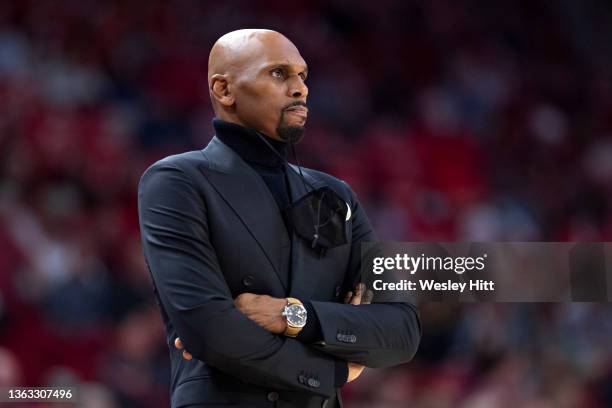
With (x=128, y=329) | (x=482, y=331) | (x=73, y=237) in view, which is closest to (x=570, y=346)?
(x=482, y=331)

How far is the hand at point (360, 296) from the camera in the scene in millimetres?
2490

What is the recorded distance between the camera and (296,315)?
7.41ft

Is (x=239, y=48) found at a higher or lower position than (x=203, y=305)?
higher

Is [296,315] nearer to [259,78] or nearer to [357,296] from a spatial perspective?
[357,296]

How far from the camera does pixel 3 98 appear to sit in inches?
235

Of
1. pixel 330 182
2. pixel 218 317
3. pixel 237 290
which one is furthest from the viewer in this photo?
pixel 330 182

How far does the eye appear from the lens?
248cm

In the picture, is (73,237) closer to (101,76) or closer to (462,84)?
(101,76)

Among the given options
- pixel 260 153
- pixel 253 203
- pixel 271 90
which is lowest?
pixel 253 203

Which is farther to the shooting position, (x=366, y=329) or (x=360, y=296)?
(x=360, y=296)

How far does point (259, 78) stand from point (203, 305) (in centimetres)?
58

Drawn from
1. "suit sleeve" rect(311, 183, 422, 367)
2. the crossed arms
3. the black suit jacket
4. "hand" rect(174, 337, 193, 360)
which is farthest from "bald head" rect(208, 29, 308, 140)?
"hand" rect(174, 337, 193, 360)

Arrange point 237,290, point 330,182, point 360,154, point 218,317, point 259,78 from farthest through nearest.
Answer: point 360,154, point 330,182, point 259,78, point 237,290, point 218,317

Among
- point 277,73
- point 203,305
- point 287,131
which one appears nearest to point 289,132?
point 287,131
